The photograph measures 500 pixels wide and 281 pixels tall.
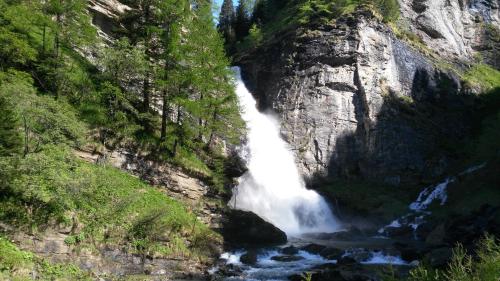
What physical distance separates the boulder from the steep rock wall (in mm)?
17590

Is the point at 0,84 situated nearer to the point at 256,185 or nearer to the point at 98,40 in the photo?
the point at 98,40

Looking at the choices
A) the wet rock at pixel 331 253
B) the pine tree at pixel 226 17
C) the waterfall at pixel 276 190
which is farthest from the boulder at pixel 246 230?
the pine tree at pixel 226 17

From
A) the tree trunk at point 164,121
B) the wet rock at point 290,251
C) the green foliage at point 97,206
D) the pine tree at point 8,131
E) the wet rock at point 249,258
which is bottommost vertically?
the wet rock at point 249,258

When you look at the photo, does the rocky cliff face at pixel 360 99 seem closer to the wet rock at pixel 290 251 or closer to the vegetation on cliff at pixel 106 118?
the vegetation on cliff at pixel 106 118

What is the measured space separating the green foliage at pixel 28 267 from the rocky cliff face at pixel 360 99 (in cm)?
3141

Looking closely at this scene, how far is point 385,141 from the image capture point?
148 ft

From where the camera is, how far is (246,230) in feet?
88.2

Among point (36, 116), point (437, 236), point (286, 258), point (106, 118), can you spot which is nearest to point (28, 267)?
point (36, 116)

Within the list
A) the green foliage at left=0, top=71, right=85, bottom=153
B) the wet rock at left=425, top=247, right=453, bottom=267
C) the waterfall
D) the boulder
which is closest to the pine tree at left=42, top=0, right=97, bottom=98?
the green foliage at left=0, top=71, right=85, bottom=153

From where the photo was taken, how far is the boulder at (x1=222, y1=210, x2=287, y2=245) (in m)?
26.4

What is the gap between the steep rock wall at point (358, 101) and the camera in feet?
148

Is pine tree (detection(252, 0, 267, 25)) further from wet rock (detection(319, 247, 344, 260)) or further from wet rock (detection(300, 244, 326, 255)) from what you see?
wet rock (detection(319, 247, 344, 260))

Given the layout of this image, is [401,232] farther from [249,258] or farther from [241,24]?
[241,24]

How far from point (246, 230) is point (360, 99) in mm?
25068
